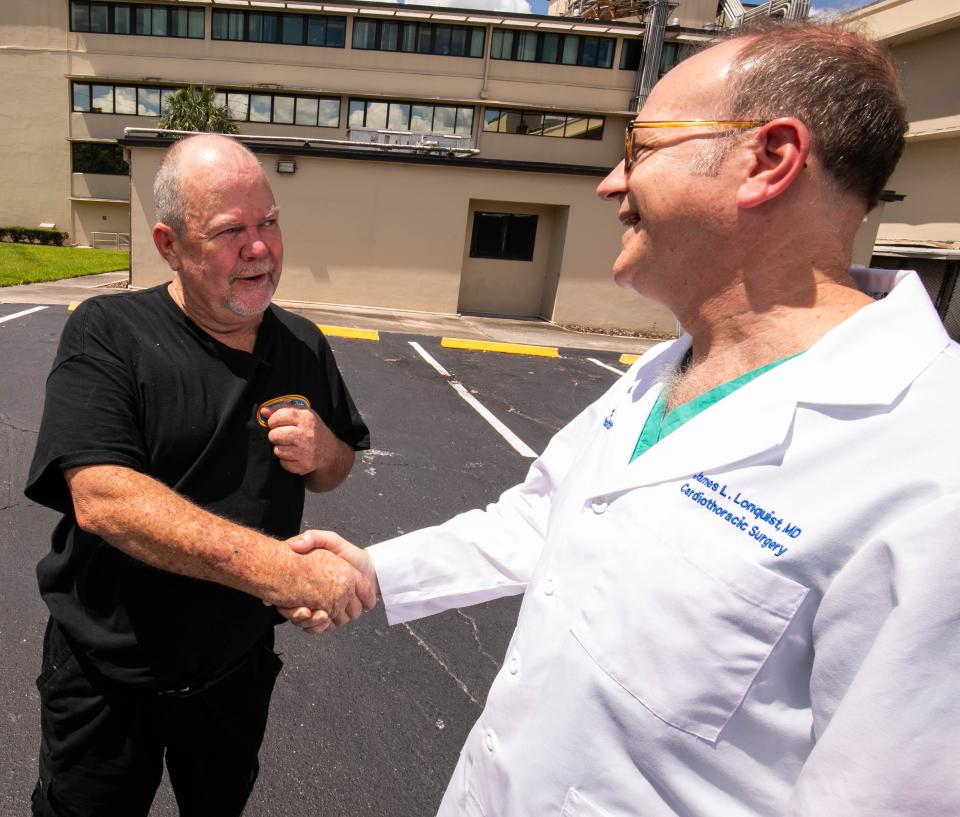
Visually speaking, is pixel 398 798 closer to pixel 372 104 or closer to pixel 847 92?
pixel 847 92

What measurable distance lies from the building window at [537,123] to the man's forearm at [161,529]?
1208 inches

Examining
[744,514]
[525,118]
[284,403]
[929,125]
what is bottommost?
[284,403]

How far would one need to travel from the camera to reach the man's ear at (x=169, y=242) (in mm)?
1781

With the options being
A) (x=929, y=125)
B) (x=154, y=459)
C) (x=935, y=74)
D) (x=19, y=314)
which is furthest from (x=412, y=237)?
(x=935, y=74)

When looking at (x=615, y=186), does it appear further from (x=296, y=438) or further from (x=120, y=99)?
(x=120, y=99)

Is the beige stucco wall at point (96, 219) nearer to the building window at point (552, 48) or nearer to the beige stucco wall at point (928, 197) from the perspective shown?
the building window at point (552, 48)

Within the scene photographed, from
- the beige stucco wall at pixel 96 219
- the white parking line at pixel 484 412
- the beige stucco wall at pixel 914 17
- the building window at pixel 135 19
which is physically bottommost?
the beige stucco wall at pixel 96 219

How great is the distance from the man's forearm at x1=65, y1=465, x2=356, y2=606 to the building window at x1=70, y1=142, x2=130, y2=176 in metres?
39.4

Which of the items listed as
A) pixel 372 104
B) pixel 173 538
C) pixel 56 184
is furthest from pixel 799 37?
pixel 56 184

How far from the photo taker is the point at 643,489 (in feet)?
3.84

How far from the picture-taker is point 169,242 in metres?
1.80

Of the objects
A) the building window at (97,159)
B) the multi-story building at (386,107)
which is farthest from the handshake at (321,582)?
the building window at (97,159)

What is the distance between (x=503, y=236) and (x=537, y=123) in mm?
14893

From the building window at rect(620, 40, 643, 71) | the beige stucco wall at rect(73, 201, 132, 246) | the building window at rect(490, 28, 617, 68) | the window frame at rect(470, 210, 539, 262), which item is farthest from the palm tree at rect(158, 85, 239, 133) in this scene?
the building window at rect(620, 40, 643, 71)
